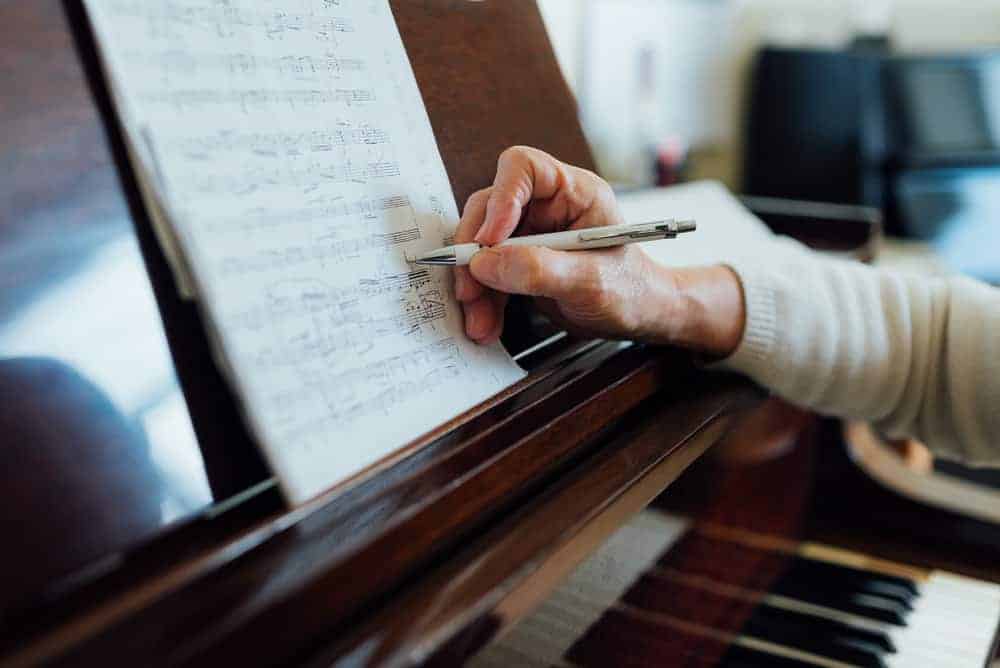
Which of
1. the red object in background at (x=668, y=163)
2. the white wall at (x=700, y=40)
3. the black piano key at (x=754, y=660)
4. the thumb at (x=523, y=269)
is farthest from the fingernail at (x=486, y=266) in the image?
the white wall at (x=700, y=40)

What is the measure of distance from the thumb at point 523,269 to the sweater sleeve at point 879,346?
0.28 m

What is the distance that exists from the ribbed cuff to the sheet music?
27cm

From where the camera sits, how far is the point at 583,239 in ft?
2.07

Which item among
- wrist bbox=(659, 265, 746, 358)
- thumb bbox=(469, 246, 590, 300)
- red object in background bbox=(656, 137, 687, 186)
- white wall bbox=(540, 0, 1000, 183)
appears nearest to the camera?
thumb bbox=(469, 246, 590, 300)

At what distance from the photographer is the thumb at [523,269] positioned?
594mm

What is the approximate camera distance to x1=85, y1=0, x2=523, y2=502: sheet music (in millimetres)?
479

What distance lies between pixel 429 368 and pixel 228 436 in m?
0.14

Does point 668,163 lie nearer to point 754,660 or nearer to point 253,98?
point 754,660

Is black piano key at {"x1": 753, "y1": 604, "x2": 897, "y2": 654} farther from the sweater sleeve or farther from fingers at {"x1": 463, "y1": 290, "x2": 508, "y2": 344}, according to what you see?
fingers at {"x1": 463, "y1": 290, "x2": 508, "y2": 344}

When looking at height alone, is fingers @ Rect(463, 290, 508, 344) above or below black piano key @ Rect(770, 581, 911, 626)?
above

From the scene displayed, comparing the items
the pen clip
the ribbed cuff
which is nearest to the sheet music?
the pen clip

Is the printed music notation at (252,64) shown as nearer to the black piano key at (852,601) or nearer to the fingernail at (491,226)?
the fingernail at (491,226)

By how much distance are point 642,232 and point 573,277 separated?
6 centimetres

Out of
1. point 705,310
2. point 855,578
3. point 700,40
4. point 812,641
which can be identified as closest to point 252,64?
point 705,310
